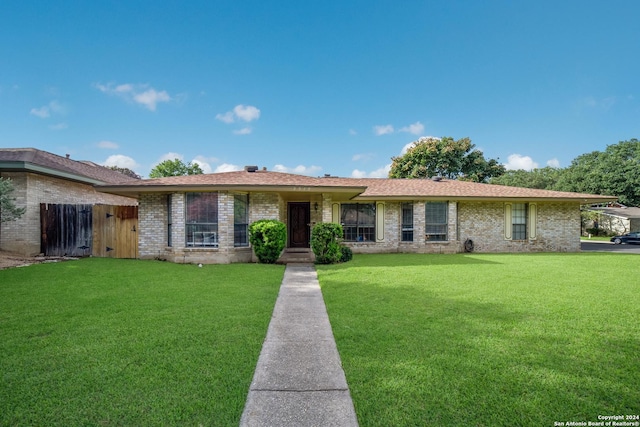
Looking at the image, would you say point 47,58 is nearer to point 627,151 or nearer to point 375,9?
point 375,9

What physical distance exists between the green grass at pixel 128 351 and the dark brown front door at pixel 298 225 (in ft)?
23.7

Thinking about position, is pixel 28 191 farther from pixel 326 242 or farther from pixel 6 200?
pixel 326 242

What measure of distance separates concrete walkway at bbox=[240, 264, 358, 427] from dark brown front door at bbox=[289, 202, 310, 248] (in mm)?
8958

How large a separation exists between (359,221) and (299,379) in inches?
450

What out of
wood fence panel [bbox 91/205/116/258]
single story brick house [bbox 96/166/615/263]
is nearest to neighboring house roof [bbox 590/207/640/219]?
single story brick house [bbox 96/166/615/263]

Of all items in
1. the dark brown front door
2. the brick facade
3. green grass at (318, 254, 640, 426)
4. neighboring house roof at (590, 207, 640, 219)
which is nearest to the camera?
green grass at (318, 254, 640, 426)

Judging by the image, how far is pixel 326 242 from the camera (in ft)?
32.4

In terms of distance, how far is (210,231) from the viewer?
10.2m

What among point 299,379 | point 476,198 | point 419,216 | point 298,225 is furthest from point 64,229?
point 476,198

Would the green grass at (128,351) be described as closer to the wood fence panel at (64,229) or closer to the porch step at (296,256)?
the porch step at (296,256)

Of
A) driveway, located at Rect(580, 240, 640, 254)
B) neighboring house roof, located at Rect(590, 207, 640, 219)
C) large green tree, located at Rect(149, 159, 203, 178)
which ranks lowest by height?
driveway, located at Rect(580, 240, 640, 254)

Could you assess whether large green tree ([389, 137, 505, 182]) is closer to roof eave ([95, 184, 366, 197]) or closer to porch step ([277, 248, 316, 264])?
porch step ([277, 248, 316, 264])

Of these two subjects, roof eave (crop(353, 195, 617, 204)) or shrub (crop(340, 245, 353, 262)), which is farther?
roof eave (crop(353, 195, 617, 204))

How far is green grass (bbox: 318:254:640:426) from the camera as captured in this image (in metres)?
2.18
